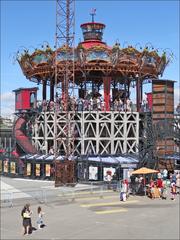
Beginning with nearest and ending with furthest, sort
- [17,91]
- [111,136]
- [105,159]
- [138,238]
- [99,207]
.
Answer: [138,238] < [99,207] < [105,159] < [111,136] < [17,91]

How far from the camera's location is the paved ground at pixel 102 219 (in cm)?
2188

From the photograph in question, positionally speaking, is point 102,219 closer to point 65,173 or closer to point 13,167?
point 65,173

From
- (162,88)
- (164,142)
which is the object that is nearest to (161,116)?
(162,88)

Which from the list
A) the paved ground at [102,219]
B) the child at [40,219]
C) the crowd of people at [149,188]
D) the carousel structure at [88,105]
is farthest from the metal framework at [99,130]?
the child at [40,219]

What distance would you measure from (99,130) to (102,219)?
84.5ft

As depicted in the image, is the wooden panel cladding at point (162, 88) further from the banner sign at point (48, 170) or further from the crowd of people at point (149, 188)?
the banner sign at point (48, 170)

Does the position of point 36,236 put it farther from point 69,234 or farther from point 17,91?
point 17,91

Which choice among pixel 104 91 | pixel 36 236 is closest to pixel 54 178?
pixel 104 91

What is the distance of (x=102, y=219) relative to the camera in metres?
25.4

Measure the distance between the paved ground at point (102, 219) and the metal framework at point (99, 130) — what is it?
17911 mm

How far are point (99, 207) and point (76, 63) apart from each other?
25.6 metres

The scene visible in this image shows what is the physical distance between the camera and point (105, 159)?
144ft

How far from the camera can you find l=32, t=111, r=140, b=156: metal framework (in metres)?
50.5

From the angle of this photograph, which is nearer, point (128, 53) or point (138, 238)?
point (138, 238)
